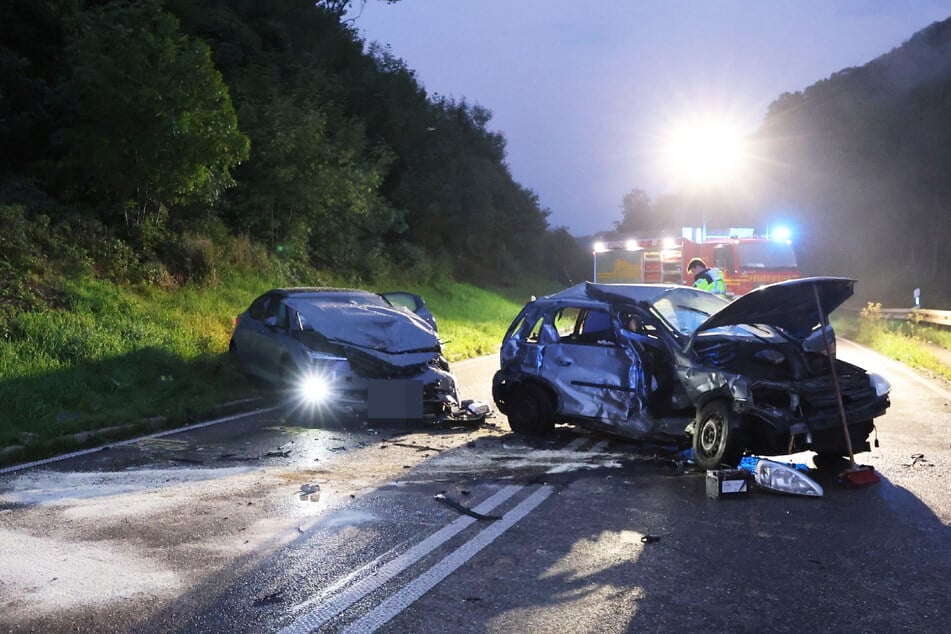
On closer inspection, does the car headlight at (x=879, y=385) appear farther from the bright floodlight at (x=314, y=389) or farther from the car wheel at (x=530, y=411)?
the bright floodlight at (x=314, y=389)

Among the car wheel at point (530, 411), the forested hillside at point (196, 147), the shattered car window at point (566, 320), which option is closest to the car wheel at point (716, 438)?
the car wheel at point (530, 411)

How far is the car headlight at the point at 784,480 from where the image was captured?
6430 mm

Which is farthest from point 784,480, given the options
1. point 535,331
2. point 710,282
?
point 710,282

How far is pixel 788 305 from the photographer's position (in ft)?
24.0

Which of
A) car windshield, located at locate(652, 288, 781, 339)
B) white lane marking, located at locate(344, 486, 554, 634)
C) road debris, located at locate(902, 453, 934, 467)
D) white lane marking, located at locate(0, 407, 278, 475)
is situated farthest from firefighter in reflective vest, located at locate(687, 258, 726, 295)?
white lane marking, located at locate(344, 486, 554, 634)

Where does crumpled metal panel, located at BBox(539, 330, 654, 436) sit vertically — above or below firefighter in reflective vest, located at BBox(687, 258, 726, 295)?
below

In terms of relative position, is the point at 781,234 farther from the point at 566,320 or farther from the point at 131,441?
the point at 131,441

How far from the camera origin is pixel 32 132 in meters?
19.3

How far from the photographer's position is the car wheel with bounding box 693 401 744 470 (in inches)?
267

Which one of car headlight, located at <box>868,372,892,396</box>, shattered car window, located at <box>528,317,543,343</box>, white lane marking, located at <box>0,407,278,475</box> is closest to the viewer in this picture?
car headlight, located at <box>868,372,892,396</box>

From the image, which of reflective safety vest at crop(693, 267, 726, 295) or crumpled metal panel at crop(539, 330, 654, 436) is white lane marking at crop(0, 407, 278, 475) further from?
reflective safety vest at crop(693, 267, 726, 295)

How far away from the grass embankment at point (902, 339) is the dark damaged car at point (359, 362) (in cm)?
948

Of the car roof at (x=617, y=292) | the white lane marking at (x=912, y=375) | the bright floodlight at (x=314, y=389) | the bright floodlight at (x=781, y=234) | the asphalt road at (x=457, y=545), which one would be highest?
the bright floodlight at (x=781, y=234)

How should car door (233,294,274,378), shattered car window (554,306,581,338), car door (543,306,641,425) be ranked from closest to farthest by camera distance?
car door (543,306,641,425) < shattered car window (554,306,581,338) < car door (233,294,274,378)
